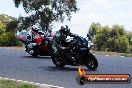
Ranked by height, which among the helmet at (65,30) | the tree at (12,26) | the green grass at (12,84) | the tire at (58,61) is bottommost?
the green grass at (12,84)

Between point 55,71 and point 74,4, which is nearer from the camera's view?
point 55,71

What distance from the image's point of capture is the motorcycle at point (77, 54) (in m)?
13.5

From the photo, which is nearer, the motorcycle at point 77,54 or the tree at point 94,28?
the motorcycle at point 77,54

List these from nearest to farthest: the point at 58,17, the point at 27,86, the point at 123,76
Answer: the point at 123,76 < the point at 27,86 < the point at 58,17

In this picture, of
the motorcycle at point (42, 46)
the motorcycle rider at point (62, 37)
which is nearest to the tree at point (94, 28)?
the motorcycle at point (42, 46)

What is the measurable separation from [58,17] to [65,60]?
3233 centimetres

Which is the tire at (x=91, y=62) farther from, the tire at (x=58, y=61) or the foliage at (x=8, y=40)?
the foliage at (x=8, y=40)

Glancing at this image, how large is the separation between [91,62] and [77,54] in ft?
1.88

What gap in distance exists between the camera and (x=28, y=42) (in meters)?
19.5

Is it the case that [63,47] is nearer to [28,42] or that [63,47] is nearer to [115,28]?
[28,42]

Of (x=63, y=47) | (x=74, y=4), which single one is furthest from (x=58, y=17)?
(x=63, y=47)

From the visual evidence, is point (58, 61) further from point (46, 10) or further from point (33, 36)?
point (46, 10)

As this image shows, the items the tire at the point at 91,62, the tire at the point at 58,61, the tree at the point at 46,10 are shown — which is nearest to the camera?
the tire at the point at 91,62

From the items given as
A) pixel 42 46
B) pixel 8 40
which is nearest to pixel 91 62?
pixel 42 46
